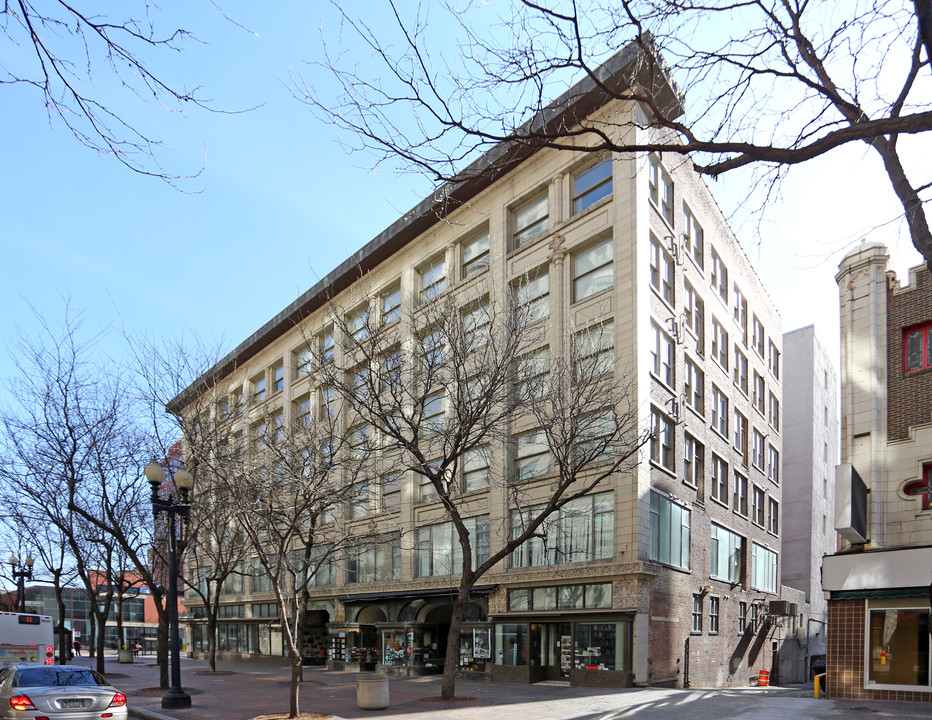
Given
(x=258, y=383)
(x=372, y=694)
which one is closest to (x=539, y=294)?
(x=372, y=694)

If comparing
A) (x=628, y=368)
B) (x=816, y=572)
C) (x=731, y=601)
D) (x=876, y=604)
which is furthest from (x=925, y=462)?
(x=816, y=572)

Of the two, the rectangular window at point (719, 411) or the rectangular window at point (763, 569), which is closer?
the rectangular window at point (719, 411)

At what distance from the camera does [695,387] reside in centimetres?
3262

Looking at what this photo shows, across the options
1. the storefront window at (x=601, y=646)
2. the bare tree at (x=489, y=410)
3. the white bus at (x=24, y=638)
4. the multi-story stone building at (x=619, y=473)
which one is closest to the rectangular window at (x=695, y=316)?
the multi-story stone building at (x=619, y=473)

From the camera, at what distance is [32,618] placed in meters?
29.7

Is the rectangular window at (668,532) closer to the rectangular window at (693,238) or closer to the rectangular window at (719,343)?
the rectangular window at (719,343)

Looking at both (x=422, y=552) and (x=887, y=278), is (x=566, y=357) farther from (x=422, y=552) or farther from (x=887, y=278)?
(x=422, y=552)

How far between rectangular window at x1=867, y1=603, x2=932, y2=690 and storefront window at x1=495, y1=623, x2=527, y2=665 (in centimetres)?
1133

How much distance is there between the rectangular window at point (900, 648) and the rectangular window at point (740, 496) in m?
16.8

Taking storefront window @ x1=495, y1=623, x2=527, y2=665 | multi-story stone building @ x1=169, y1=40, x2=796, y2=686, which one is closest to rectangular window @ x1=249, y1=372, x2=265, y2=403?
multi-story stone building @ x1=169, y1=40, x2=796, y2=686

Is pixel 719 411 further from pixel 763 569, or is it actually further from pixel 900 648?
pixel 900 648

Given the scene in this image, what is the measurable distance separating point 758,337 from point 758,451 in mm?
6422

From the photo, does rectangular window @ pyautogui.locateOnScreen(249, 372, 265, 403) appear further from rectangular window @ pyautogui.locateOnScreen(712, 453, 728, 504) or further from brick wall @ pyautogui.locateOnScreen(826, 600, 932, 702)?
brick wall @ pyautogui.locateOnScreen(826, 600, 932, 702)

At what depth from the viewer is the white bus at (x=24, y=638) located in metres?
28.5
